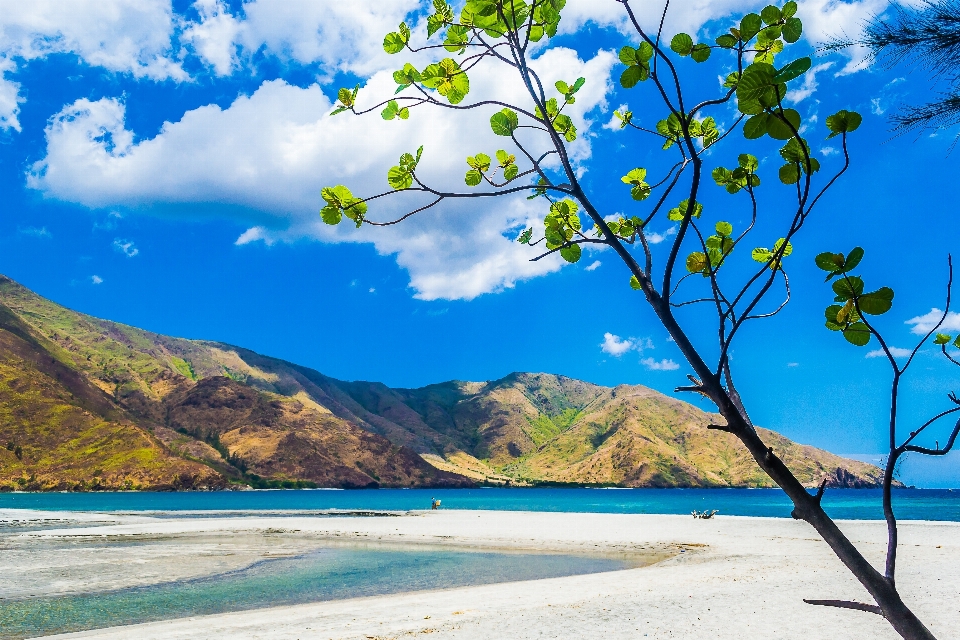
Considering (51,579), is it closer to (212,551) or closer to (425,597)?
(212,551)

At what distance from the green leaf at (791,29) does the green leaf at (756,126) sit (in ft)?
1.87

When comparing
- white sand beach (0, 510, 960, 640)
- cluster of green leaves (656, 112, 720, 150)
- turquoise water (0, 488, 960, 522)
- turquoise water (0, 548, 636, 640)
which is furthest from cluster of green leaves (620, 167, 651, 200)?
turquoise water (0, 488, 960, 522)

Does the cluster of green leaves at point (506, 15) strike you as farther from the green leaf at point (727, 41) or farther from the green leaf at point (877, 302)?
the green leaf at point (877, 302)

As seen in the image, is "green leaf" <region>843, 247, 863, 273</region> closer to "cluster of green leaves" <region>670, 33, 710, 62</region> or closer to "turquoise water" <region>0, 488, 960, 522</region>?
"cluster of green leaves" <region>670, 33, 710, 62</region>

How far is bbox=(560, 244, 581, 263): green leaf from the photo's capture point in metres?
3.09

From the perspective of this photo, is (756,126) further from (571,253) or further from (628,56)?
(571,253)

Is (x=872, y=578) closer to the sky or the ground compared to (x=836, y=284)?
closer to the ground

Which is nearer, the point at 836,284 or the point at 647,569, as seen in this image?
the point at 836,284

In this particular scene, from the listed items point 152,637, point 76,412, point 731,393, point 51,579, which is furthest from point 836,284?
point 76,412

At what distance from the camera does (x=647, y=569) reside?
22.1 m

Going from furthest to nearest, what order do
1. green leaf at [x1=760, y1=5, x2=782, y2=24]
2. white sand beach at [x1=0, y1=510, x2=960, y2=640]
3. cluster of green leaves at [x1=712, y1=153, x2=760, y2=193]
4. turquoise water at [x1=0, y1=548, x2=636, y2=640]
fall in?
turquoise water at [x1=0, y1=548, x2=636, y2=640] → white sand beach at [x1=0, y1=510, x2=960, y2=640] → cluster of green leaves at [x1=712, y1=153, x2=760, y2=193] → green leaf at [x1=760, y1=5, x2=782, y2=24]

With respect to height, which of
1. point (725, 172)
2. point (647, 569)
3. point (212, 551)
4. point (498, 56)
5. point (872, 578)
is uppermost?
point (498, 56)

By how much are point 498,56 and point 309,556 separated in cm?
2992

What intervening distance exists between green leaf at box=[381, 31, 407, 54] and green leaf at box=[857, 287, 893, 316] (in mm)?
2024
